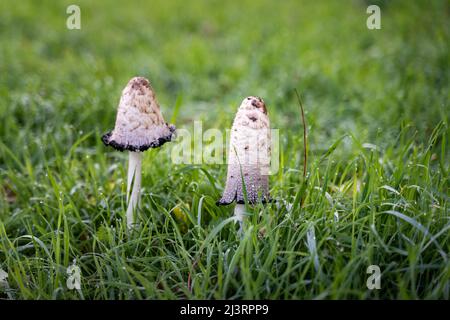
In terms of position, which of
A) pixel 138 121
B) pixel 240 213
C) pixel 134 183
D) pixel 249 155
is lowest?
pixel 240 213

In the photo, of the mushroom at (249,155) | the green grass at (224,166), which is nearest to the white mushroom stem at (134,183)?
the green grass at (224,166)

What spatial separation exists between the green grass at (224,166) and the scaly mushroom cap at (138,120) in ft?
1.23

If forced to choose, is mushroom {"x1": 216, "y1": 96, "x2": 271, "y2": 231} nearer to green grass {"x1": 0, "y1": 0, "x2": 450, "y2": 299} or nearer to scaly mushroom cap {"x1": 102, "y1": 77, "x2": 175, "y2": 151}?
green grass {"x1": 0, "y1": 0, "x2": 450, "y2": 299}

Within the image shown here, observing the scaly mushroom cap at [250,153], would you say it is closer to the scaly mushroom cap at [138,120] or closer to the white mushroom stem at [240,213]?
the white mushroom stem at [240,213]

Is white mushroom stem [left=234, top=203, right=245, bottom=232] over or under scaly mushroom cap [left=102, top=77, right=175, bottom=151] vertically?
under

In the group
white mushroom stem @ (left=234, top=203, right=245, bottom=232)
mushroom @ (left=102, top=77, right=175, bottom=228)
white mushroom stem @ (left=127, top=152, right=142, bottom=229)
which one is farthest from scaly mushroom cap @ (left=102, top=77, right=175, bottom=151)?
white mushroom stem @ (left=234, top=203, right=245, bottom=232)

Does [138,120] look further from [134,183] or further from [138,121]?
[134,183]

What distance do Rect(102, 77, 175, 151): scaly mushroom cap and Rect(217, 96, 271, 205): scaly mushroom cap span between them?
1.42 ft

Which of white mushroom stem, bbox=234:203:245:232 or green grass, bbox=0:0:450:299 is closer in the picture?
green grass, bbox=0:0:450:299

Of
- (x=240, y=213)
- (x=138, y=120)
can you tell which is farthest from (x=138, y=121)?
(x=240, y=213)

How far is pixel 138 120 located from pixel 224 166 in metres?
1.01

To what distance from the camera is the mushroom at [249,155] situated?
2.26 meters

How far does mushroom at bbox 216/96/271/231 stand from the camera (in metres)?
2.26

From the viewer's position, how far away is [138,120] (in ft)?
7.89
